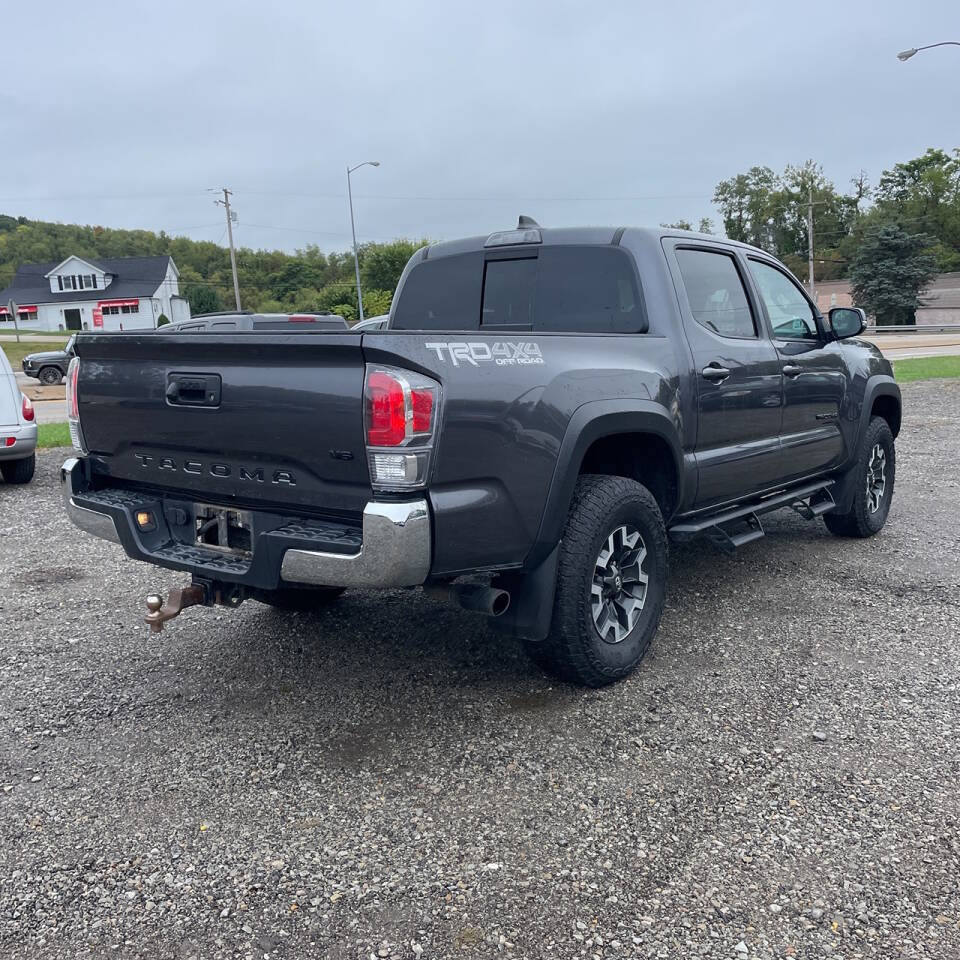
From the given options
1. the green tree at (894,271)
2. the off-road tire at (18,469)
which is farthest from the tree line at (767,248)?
the off-road tire at (18,469)

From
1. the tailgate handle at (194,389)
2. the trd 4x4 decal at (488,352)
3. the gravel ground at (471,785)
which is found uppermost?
the trd 4x4 decal at (488,352)

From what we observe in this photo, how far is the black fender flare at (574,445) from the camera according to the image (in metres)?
3.38

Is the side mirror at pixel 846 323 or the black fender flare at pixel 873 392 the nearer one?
the side mirror at pixel 846 323

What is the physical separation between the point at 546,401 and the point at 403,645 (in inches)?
64.6

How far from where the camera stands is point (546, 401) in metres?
3.35

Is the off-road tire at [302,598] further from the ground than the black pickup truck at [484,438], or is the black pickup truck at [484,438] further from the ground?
the black pickup truck at [484,438]

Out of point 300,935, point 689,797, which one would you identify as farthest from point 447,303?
point 300,935

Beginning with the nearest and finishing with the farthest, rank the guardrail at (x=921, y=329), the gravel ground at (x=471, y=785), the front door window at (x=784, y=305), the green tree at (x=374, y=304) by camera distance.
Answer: the gravel ground at (x=471, y=785), the front door window at (x=784, y=305), the guardrail at (x=921, y=329), the green tree at (x=374, y=304)

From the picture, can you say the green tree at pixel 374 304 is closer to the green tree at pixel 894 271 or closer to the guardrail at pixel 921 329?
the guardrail at pixel 921 329

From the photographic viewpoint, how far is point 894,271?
5562 cm

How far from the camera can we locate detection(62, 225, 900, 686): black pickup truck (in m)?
3.00

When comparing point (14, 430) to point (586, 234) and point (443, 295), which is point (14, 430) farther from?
point (586, 234)

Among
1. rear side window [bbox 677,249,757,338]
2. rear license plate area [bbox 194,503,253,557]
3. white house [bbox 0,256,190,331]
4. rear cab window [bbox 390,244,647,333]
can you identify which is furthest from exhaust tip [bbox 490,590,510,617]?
white house [bbox 0,256,190,331]

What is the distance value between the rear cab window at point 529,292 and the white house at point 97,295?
68533mm
